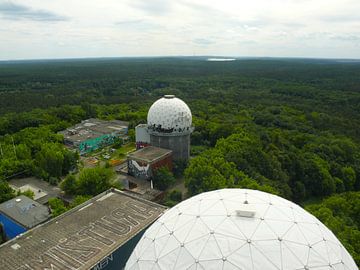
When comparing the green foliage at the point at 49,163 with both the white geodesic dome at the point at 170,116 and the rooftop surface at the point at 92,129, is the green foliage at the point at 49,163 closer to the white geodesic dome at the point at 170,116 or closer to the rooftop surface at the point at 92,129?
the white geodesic dome at the point at 170,116

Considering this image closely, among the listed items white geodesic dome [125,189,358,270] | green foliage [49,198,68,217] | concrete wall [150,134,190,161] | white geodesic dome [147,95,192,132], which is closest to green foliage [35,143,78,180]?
green foliage [49,198,68,217]

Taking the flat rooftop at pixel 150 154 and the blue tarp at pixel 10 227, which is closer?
the blue tarp at pixel 10 227

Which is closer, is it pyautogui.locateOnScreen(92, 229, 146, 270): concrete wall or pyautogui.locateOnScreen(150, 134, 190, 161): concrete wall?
pyautogui.locateOnScreen(92, 229, 146, 270): concrete wall

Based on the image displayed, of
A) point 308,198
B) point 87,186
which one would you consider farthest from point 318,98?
point 87,186

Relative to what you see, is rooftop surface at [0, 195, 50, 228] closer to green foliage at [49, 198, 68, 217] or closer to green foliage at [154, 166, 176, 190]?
green foliage at [49, 198, 68, 217]

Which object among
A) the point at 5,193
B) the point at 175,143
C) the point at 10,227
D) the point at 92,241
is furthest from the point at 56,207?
the point at 175,143

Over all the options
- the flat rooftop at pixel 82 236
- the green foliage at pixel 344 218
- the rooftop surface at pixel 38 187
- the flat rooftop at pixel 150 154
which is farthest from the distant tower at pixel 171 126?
the green foliage at pixel 344 218

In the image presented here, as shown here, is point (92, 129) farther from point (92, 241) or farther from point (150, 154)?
point (92, 241)
